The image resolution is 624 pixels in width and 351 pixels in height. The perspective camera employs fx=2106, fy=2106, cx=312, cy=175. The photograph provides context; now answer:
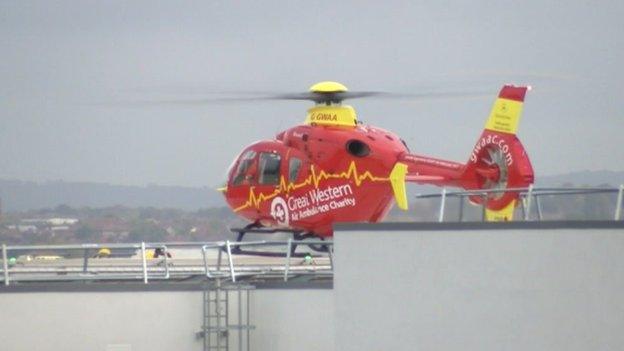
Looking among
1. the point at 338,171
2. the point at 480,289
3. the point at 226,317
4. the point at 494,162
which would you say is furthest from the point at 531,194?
the point at 338,171

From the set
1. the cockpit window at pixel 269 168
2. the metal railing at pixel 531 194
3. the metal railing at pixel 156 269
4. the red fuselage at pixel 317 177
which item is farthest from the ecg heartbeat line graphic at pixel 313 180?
the metal railing at pixel 531 194

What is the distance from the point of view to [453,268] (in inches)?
1094

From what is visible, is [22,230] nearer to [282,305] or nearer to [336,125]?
[336,125]

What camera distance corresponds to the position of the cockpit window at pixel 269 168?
1870 inches

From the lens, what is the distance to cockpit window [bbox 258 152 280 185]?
47500 mm

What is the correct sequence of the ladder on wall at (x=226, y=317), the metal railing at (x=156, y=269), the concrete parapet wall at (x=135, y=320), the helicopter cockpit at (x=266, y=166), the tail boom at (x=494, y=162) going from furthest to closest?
the helicopter cockpit at (x=266, y=166)
the tail boom at (x=494, y=162)
the metal railing at (x=156, y=269)
the concrete parapet wall at (x=135, y=320)
the ladder on wall at (x=226, y=317)

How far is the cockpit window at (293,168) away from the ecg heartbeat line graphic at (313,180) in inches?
6.6

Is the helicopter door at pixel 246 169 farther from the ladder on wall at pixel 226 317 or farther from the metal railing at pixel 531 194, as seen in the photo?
the metal railing at pixel 531 194

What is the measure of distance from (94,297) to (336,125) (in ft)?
46.2

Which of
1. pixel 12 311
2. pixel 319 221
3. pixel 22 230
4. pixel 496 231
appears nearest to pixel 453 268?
pixel 496 231

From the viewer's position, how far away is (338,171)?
4616cm

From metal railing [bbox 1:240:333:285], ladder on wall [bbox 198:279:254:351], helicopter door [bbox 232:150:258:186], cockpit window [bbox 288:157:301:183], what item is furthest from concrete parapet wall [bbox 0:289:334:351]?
helicopter door [bbox 232:150:258:186]

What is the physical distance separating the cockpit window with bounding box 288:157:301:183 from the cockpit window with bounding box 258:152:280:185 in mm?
409

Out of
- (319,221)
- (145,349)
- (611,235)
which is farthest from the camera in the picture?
(319,221)
